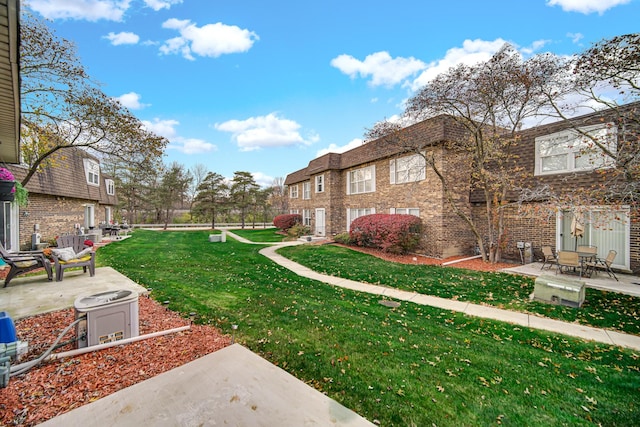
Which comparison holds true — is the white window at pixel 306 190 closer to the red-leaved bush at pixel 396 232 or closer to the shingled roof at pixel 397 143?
the shingled roof at pixel 397 143

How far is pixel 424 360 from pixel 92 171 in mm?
23950

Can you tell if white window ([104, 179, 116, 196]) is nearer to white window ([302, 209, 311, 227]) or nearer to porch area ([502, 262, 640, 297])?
white window ([302, 209, 311, 227])

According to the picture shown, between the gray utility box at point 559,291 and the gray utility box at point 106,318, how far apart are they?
8.48 m

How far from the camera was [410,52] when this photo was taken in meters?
12.9

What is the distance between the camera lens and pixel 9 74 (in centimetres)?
347

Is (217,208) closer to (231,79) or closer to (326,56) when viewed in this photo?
(231,79)

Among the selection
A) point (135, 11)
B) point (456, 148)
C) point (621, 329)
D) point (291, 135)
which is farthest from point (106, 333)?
point (291, 135)

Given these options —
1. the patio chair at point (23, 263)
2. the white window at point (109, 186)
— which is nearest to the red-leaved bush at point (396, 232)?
the patio chair at point (23, 263)

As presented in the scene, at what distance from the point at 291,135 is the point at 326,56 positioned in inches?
1719

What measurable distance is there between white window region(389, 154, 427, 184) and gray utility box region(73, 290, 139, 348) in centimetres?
1218

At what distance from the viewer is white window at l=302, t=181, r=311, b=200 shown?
23.2 meters

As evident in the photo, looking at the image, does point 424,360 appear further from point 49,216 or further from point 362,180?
point 49,216

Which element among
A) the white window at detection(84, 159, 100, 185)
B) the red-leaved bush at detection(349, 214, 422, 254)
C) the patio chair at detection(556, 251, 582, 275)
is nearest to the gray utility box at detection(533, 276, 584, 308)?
the patio chair at detection(556, 251, 582, 275)

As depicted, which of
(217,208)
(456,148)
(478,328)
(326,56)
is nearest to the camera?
(478,328)
